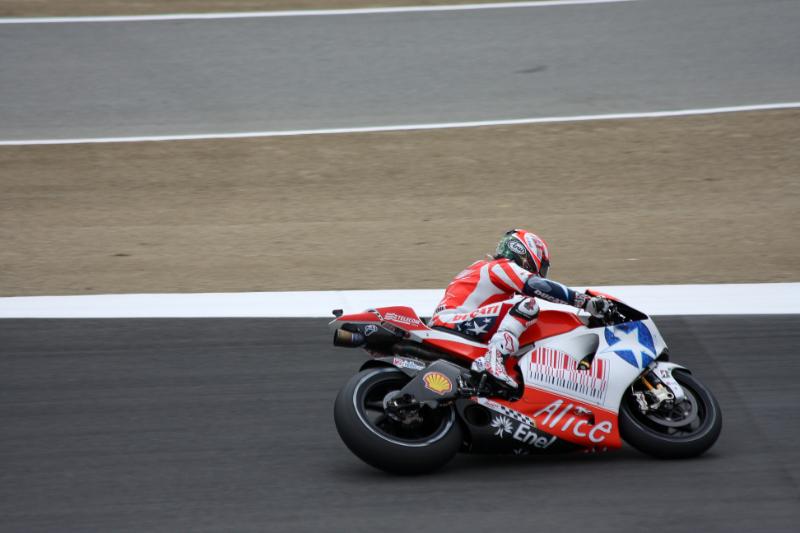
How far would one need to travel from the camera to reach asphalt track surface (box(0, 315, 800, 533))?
5961 millimetres

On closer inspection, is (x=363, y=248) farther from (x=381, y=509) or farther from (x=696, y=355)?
(x=381, y=509)

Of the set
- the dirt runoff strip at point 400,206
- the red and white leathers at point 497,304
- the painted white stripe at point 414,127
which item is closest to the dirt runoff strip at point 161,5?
the painted white stripe at point 414,127

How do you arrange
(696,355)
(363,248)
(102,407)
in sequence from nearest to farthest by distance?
1. (102,407)
2. (696,355)
3. (363,248)

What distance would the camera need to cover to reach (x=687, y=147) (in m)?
15.6

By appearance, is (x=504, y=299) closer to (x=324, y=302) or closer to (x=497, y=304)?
(x=497, y=304)

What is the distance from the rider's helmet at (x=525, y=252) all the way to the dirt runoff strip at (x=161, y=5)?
1563 centimetres

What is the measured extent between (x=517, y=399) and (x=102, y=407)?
3064 millimetres

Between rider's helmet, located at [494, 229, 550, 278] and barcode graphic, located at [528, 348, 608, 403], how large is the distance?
21.1 inches

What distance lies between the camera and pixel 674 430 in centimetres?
666

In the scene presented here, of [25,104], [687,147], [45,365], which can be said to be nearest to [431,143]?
[687,147]

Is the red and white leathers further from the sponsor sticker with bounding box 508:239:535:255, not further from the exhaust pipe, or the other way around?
the exhaust pipe

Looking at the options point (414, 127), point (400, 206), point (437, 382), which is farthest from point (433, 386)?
point (414, 127)

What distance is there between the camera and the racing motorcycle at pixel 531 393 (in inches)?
249

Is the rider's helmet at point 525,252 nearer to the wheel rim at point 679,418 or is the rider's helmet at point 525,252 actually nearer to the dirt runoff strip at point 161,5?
the wheel rim at point 679,418
